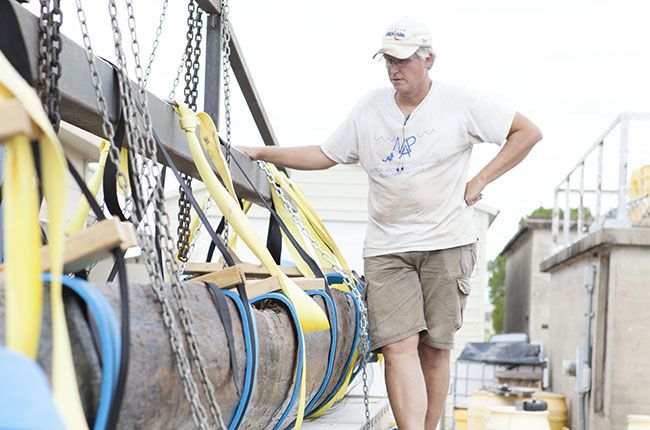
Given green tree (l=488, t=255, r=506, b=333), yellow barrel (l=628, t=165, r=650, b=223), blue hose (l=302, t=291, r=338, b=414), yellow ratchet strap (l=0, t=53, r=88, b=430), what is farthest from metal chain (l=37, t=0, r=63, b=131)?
green tree (l=488, t=255, r=506, b=333)

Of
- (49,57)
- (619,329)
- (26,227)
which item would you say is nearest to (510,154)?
(49,57)

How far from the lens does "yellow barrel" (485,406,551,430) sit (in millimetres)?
9297

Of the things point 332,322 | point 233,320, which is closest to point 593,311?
point 332,322

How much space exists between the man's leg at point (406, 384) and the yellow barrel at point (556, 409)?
8746 millimetres

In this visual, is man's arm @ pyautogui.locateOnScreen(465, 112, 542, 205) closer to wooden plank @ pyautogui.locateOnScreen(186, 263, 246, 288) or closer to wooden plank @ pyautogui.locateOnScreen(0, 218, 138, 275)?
wooden plank @ pyautogui.locateOnScreen(186, 263, 246, 288)

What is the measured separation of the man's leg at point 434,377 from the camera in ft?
14.8

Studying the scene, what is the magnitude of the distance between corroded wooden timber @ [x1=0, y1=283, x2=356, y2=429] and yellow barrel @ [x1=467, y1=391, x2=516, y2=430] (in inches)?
346

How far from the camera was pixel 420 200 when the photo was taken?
4.34 m

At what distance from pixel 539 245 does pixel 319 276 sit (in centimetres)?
1793

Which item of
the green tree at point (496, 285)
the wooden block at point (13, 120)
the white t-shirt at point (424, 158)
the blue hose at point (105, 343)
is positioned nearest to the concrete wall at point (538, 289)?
the green tree at point (496, 285)

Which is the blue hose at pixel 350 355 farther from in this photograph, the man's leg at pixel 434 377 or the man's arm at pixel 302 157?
the man's arm at pixel 302 157

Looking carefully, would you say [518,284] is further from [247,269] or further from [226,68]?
[247,269]

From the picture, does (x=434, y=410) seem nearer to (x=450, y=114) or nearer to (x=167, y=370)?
(x=450, y=114)

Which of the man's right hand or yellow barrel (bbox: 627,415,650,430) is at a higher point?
the man's right hand
